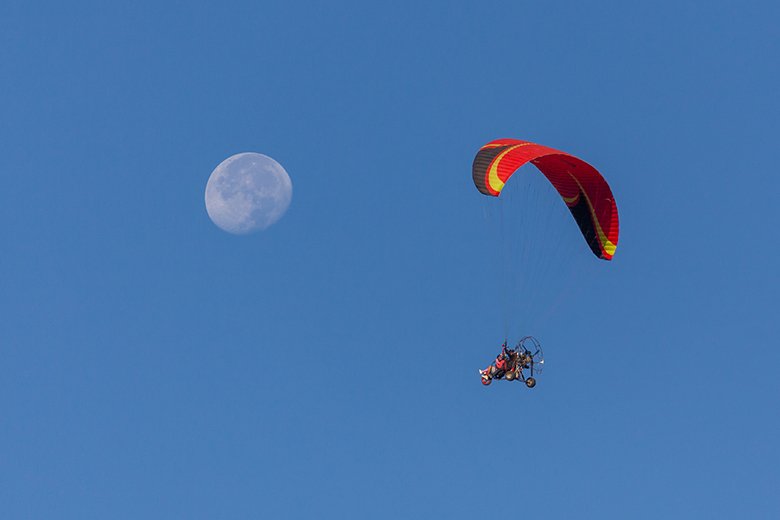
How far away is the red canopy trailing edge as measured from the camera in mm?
56281

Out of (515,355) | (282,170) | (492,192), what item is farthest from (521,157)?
(282,170)

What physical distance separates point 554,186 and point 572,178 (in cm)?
109

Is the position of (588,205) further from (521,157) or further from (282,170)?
(282,170)

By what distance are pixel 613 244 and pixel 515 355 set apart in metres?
6.61

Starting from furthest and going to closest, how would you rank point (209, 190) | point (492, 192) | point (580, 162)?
point (209, 190), point (580, 162), point (492, 192)

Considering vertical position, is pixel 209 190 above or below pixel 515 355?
above

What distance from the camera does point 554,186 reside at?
62.1 m

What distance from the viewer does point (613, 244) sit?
61.5 m

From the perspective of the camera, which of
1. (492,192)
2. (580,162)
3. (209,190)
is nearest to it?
(492,192)

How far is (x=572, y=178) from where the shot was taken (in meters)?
61.2

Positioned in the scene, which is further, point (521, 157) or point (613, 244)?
point (613, 244)

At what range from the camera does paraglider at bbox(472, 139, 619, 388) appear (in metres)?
55.9

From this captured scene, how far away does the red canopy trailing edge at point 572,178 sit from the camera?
2216 inches

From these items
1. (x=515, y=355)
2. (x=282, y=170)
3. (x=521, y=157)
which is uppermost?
(x=282, y=170)
